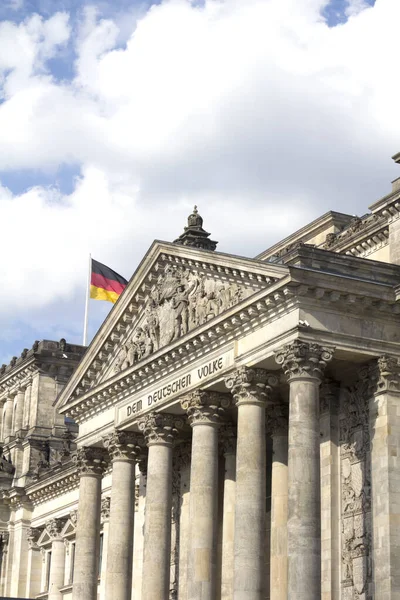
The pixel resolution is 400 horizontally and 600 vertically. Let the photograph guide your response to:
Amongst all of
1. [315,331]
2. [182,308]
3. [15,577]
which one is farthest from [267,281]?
[15,577]

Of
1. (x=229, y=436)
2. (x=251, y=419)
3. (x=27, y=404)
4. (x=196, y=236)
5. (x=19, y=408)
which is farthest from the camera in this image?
(x=19, y=408)

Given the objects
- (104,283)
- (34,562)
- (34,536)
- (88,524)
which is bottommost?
(88,524)

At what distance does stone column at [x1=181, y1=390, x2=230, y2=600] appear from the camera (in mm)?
42375

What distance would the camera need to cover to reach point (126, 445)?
50.2 metres

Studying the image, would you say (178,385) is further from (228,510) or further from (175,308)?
(228,510)

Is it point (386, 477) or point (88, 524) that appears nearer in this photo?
point (386, 477)

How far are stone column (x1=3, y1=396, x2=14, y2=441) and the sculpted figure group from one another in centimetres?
2610

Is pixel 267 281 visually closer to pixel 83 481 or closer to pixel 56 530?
pixel 83 481

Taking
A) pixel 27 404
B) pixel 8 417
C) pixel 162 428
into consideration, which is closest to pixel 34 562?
pixel 27 404

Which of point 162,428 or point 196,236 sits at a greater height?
point 196,236

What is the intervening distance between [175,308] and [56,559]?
25.8 m

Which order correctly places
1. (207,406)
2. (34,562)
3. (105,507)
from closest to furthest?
1. (207,406)
2. (105,507)
3. (34,562)

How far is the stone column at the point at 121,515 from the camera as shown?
48.6 m

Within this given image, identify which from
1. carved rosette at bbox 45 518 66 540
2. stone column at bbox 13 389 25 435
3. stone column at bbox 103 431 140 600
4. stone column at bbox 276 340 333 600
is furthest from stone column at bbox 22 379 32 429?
stone column at bbox 276 340 333 600
